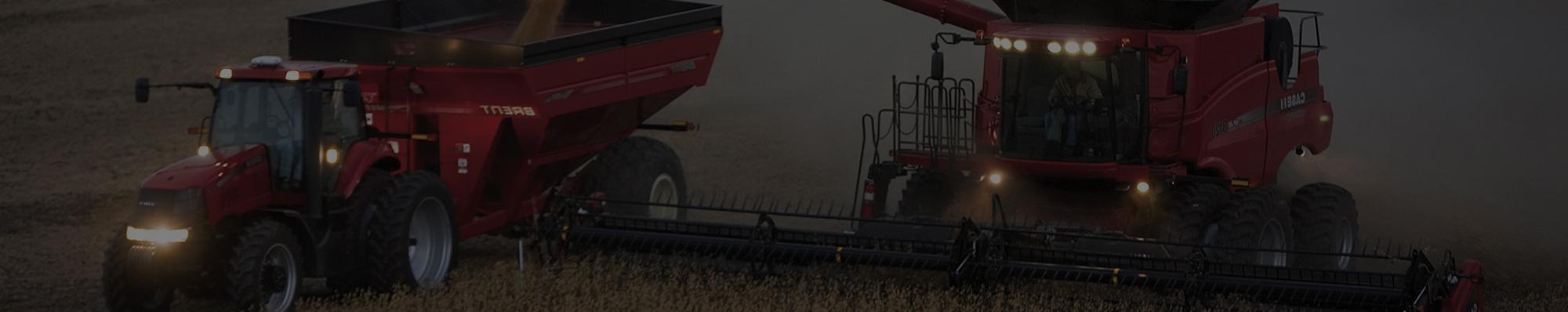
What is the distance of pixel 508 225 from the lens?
38.6ft

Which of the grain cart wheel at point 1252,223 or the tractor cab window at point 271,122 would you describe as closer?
the tractor cab window at point 271,122

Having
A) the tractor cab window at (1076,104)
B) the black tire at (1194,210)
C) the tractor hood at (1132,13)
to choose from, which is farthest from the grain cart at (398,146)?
the black tire at (1194,210)

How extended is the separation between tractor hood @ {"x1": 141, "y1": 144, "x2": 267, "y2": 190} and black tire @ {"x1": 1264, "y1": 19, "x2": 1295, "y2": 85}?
5886 mm

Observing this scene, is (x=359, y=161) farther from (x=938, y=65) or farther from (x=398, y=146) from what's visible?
(x=938, y=65)

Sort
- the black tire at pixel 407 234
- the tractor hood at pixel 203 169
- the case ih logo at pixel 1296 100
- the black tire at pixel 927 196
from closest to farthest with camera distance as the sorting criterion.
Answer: the tractor hood at pixel 203 169, the black tire at pixel 407 234, the black tire at pixel 927 196, the case ih logo at pixel 1296 100

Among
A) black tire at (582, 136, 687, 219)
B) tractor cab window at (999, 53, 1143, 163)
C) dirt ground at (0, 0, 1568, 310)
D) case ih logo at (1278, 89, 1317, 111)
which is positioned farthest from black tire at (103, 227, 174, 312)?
case ih logo at (1278, 89, 1317, 111)

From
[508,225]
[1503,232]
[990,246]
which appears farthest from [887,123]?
[990,246]

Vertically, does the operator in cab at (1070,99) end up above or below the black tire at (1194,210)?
above

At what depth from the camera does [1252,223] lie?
1061 centimetres

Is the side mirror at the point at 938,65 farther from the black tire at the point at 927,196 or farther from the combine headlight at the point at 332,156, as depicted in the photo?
the combine headlight at the point at 332,156

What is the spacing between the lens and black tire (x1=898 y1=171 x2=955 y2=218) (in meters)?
11.3

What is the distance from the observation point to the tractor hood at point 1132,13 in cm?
1101

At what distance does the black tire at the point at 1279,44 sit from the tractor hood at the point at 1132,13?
25 cm

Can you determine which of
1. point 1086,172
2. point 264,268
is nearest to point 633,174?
point 1086,172
